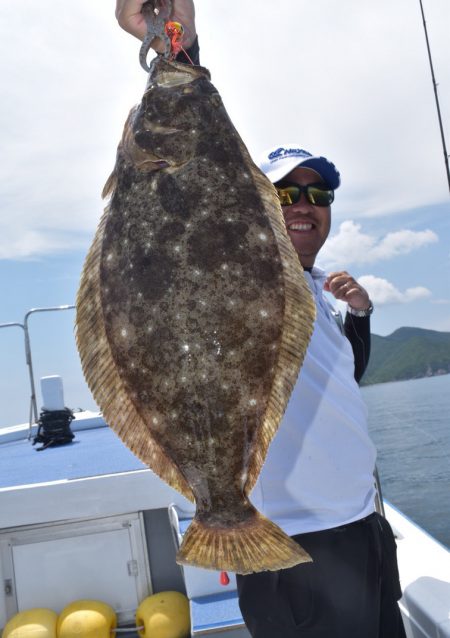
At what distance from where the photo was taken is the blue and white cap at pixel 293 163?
2662 mm

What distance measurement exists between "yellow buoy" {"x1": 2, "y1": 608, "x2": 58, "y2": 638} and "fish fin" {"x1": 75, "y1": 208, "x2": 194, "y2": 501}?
3.44 metres

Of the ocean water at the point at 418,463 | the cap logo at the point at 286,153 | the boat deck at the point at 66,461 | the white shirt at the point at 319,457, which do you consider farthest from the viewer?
the ocean water at the point at 418,463

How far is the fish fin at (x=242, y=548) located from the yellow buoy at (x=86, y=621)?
11.1ft

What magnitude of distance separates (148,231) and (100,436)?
24.1 ft

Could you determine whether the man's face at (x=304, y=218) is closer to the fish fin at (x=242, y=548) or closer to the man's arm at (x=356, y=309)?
the man's arm at (x=356, y=309)

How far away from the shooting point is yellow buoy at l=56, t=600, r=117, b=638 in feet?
14.5

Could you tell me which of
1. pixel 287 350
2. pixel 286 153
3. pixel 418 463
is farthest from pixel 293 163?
pixel 418 463

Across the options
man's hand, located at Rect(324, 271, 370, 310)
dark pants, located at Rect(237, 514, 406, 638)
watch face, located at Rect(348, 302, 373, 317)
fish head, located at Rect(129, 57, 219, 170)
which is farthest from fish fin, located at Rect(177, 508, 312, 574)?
watch face, located at Rect(348, 302, 373, 317)

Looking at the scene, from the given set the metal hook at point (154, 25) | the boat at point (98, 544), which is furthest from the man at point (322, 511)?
the boat at point (98, 544)

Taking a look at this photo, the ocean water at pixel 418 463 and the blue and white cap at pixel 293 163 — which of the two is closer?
the blue and white cap at pixel 293 163

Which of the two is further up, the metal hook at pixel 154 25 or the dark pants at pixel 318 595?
the metal hook at pixel 154 25

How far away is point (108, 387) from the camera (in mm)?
1730

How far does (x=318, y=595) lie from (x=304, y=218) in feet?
5.34

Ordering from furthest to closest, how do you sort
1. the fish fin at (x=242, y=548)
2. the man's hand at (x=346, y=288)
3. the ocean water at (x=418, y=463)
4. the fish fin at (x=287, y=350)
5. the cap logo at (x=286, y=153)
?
the ocean water at (x=418, y=463) → the man's hand at (x=346, y=288) → the cap logo at (x=286, y=153) → the fish fin at (x=287, y=350) → the fish fin at (x=242, y=548)
